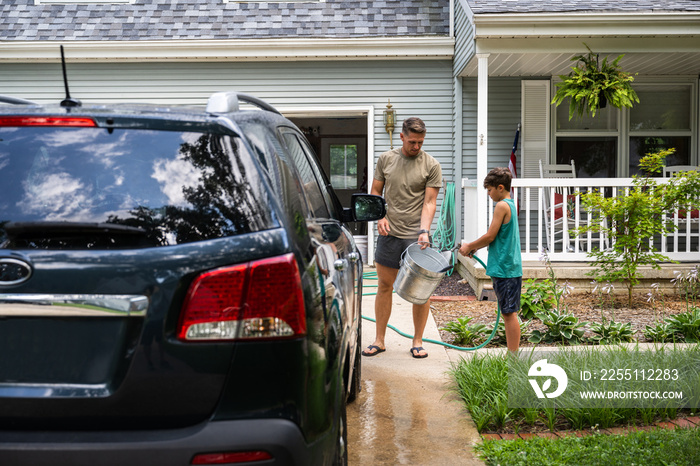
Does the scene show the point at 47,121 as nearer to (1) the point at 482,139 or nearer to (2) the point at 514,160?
(1) the point at 482,139

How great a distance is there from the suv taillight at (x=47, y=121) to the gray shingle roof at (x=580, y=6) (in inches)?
261

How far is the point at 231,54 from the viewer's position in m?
9.86

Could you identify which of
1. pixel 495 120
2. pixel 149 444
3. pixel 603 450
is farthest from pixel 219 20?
pixel 149 444

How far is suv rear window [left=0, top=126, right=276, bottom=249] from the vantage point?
66.3 inches

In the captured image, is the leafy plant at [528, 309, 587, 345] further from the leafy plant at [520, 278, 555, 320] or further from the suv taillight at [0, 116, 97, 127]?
the suv taillight at [0, 116, 97, 127]

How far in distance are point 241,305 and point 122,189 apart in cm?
46

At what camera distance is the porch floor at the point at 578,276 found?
7648mm

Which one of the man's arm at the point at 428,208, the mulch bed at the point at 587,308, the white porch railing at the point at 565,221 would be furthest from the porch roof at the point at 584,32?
the man's arm at the point at 428,208

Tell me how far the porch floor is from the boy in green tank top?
3.19 m

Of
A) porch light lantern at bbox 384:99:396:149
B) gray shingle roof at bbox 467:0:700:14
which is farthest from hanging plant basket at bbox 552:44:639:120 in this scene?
porch light lantern at bbox 384:99:396:149

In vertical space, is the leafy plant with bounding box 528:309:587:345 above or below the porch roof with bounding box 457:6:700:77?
below

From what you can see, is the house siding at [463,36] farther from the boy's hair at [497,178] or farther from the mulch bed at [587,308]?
the boy's hair at [497,178]

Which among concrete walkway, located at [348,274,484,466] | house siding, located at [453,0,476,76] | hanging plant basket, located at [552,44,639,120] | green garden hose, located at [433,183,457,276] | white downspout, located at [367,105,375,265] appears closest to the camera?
concrete walkway, located at [348,274,484,466]

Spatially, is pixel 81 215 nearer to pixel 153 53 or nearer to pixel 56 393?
pixel 56 393
